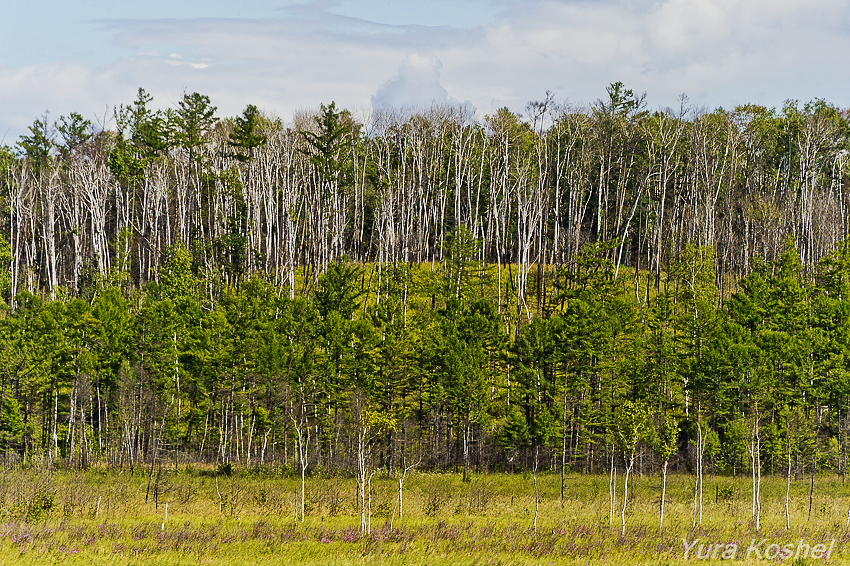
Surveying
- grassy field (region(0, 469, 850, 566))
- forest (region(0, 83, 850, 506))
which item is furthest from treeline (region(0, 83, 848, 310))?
grassy field (region(0, 469, 850, 566))

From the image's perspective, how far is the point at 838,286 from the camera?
56.7 m

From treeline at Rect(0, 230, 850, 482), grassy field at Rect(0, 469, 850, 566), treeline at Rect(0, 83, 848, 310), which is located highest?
treeline at Rect(0, 83, 848, 310)

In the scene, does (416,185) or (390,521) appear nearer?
(390,521)

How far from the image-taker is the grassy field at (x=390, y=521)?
27.0 m

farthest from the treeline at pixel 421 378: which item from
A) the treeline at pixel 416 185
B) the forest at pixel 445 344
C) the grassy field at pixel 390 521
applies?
the treeline at pixel 416 185

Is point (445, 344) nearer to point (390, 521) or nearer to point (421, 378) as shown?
point (421, 378)

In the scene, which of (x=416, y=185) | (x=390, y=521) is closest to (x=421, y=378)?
(x=390, y=521)

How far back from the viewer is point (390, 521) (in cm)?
3428

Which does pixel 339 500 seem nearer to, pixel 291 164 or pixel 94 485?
pixel 94 485

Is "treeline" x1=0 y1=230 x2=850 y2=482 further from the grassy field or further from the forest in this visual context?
the grassy field

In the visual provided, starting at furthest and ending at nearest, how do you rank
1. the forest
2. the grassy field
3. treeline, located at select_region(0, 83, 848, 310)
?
treeline, located at select_region(0, 83, 848, 310)
the forest
the grassy field

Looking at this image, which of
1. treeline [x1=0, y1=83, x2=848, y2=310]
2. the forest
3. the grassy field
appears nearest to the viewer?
→ the grassy field

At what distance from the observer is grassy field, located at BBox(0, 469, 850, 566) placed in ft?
88.7

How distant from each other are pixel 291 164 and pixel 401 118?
45.6 feet
